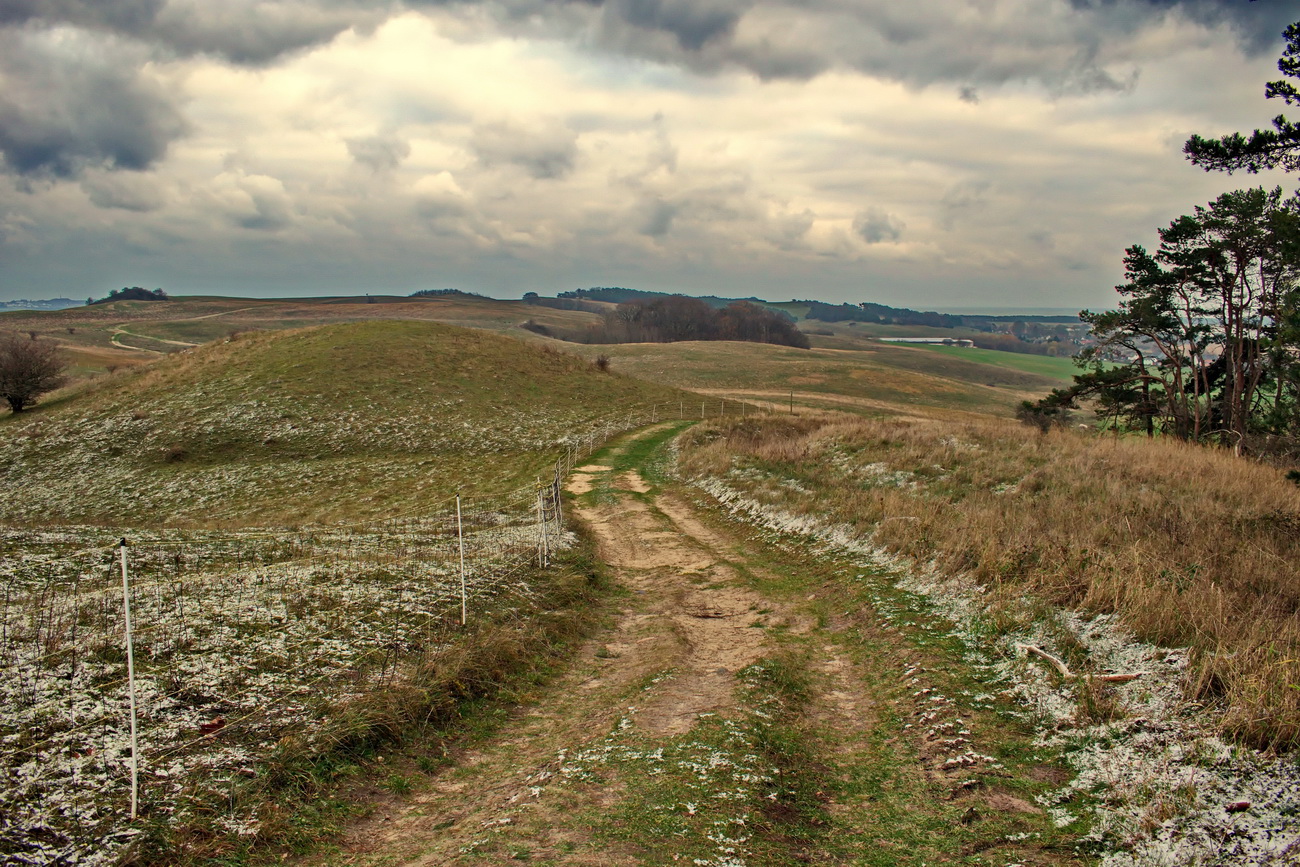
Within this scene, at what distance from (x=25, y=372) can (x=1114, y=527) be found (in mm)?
63657

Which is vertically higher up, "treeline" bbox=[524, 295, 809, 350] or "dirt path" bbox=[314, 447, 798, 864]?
"treeline" bbox=[524, 295, 809, 350]

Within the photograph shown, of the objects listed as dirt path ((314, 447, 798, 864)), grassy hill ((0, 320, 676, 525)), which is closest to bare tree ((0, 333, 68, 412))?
grassy hill ((0, 320, 676, 525))

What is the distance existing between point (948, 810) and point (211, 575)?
11.4 meters

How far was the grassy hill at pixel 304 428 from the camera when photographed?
32.3 metres

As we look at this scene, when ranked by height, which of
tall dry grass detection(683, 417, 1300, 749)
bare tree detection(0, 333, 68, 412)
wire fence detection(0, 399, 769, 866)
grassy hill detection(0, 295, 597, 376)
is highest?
grassy hill detection(0, 295, 597, 376)

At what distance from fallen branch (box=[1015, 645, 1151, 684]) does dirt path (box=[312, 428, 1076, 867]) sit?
1463mm

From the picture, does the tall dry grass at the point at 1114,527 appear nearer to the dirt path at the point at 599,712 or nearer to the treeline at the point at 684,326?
the dirt path at the point at 599,712

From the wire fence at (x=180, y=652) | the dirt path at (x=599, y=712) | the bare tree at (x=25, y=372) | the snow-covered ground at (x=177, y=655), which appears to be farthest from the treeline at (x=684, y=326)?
the snow-covered ground at (x=177, y=655)

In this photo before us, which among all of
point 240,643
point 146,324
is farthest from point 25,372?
point 146,324

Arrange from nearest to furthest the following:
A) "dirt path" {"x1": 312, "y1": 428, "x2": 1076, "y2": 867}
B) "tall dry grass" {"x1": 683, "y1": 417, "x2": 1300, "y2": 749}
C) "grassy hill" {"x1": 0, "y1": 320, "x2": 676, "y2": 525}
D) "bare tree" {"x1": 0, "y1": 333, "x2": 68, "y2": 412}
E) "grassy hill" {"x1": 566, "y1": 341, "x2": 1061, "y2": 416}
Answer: "dirt path" {"x1": 312, "y1": 428, "x2": 1076, "y2": 867} < "tall dry grass" {"x1": 683, "y1": 417, "x2": 1300, "y2": 749} < "grassy hill" {"x1": 0, "y1": 320, "x2": 676, "y2": 525} < "bare tree" {"x1": 0, "y1": 333, "x2": 68, "y2": 412} < "grassy hill" {"x1": 566, "y1": 341, "x2": 1061, "y2": 416}

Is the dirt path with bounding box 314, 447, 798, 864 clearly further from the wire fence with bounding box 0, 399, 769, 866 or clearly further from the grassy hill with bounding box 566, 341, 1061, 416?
the grassy hill with bounding box 566, 341, 1061, 416

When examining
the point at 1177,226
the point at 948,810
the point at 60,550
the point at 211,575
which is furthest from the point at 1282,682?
the point at 1177,226

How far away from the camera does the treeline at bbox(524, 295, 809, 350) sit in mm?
170875

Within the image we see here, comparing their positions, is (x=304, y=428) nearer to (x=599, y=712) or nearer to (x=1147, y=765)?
(x=599, y=712)
